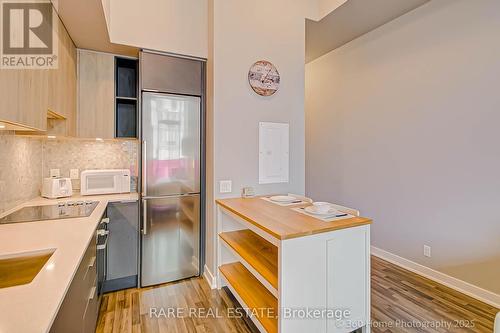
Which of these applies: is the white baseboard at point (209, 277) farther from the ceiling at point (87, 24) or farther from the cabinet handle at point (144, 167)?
the ceiling at point (87, 24)

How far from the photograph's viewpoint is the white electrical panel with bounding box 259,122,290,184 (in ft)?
8.83

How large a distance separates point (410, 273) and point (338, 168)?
1669 millimetres

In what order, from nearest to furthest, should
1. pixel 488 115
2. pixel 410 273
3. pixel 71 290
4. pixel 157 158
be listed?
pixel 71 290 < pixel 488 115 < pixel 157 158 < pixel 410 273

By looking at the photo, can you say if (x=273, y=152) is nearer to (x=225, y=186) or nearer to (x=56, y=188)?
(x=225, y=186)

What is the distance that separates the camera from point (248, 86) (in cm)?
261

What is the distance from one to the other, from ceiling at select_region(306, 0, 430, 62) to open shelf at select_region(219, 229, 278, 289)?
274 cm

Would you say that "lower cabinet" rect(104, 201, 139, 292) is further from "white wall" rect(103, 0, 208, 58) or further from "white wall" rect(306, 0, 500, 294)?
"white wall" rect(306, 0, 500, 294)

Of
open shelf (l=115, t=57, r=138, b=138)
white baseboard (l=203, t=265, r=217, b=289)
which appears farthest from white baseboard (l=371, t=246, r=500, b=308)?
open shelf (l=115, t=57, r=138, b=138)

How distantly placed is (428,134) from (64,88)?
362cm

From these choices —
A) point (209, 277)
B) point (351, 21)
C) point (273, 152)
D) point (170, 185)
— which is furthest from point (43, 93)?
point (351, 21)

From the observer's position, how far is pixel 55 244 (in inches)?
51.1

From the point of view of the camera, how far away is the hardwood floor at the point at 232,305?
192cm

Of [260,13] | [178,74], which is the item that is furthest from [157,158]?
[260,13]

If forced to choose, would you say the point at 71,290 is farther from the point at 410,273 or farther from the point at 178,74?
the point at 410,273
